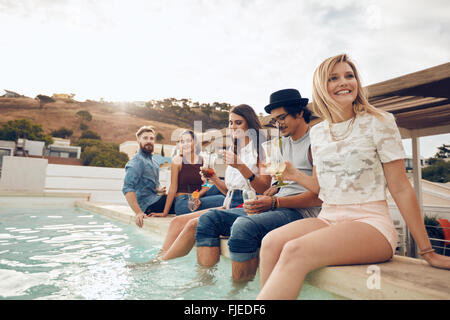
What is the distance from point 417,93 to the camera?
9.57 feet

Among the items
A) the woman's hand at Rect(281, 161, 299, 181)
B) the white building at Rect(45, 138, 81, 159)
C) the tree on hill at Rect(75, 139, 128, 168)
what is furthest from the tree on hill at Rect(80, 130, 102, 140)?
the woman's hand at Rect(281, 161, 299, 181)

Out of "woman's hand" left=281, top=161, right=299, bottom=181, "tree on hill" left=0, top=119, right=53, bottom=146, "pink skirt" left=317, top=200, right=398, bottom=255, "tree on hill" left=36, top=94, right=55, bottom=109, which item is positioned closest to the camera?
"pink skirt" left=317, top=200, right=398, bottom=255

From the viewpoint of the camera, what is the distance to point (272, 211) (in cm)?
189

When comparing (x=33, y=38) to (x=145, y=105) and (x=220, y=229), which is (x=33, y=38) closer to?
(x=220, y=229)

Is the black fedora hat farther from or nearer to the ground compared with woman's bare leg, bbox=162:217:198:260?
farther from the ground

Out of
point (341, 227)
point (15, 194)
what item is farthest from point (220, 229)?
point (15, 194)

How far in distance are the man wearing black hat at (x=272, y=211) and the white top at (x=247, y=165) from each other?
13.3 inches

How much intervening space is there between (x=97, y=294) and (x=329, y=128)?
1794mm

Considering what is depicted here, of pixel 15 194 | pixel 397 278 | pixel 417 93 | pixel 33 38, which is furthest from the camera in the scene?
pixel 33 38

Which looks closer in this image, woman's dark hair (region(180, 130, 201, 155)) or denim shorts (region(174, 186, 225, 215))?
denim shorts (region(174, 186, 225, 215))

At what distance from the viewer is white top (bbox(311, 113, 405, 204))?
1372 millimetres

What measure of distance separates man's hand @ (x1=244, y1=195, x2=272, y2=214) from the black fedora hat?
29.5 inches

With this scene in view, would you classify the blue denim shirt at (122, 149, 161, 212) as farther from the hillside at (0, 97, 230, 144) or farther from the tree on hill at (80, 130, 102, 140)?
the tree on hill at (80, 130, 102, 140)
